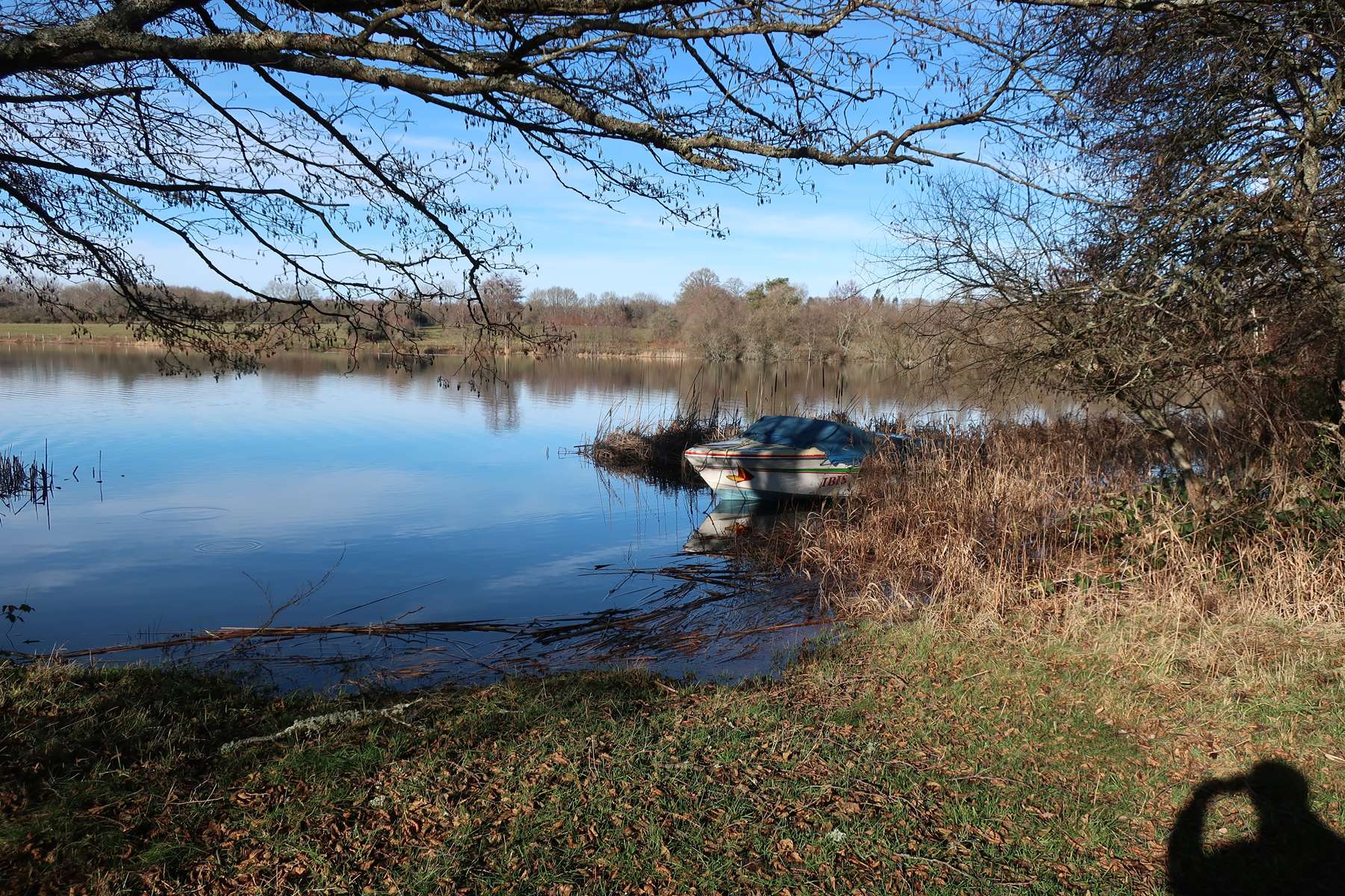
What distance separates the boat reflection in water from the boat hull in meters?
0.28

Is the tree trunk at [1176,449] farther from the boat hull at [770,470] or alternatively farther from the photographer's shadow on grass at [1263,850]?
the boat hull at [770,470]

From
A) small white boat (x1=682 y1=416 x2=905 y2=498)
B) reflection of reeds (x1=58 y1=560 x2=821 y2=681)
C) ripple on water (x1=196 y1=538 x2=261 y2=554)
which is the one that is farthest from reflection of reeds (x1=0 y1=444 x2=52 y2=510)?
small white boat (x1=682 y1=416 x2=905 y2=498)

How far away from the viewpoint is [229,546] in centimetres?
1441

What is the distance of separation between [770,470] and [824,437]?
141 centimetres

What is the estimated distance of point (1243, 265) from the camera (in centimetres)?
798

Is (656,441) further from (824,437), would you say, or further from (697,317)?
(697,317)

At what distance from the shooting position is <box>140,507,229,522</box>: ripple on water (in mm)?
16375

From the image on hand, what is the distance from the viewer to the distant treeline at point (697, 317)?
6848 mm

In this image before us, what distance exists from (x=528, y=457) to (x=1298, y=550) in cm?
1992

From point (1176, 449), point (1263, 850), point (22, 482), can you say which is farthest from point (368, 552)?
point (1263, 850)

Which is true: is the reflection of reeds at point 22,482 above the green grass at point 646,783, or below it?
below

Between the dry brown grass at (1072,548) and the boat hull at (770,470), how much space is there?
3618 millimetres

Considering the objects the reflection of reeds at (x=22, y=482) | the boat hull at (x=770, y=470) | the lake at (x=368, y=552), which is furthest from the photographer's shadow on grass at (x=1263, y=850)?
the reflection of reeds at (x=22, y=482)

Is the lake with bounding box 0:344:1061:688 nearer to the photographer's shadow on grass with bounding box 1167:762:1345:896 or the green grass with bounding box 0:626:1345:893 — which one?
the green grass with bounding box 0:626:1345:893
